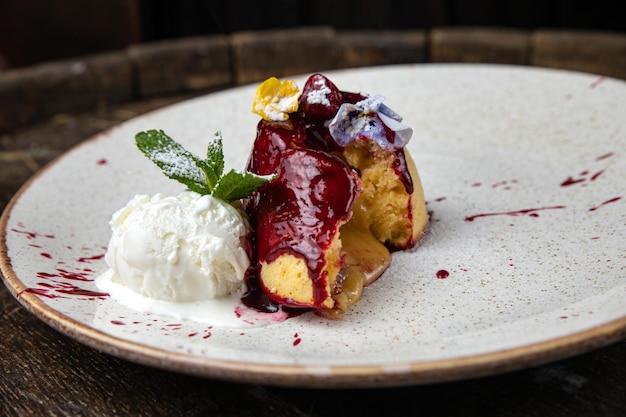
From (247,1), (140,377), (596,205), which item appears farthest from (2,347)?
(247,1)

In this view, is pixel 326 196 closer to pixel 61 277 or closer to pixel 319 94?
pixel 319 94

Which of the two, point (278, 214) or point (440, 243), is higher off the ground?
point (278, 214)

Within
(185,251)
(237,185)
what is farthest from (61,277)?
(237,185)

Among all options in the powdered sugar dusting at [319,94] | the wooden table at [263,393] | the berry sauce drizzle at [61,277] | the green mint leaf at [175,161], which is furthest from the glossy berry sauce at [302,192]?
the berry sauce drizzle at [61,277]

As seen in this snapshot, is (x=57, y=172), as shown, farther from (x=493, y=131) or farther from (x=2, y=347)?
(x=493, y=131)

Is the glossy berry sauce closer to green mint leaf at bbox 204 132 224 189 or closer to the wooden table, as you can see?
green mint leaf at bbox 204 132 224 189

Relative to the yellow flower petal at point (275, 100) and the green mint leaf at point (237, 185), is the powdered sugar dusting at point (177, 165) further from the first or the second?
the yellow flower petal at point (275, 100)
